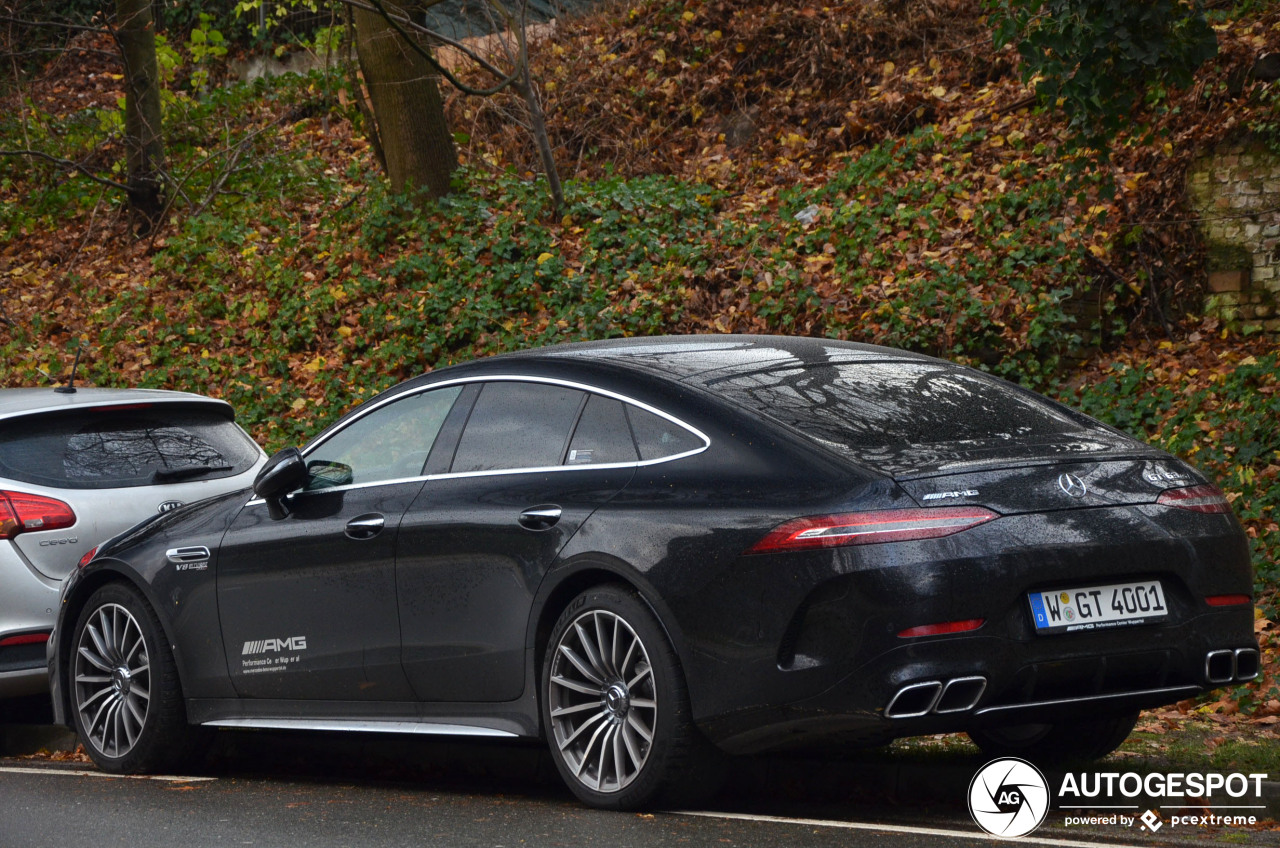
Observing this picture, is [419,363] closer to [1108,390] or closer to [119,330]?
[119,330]

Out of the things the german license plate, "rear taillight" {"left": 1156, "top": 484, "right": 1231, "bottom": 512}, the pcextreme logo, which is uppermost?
"rear taillight" {"left": 1156, "top": 484, "right": 1231, "bottom": 512}

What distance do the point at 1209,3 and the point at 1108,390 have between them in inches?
190

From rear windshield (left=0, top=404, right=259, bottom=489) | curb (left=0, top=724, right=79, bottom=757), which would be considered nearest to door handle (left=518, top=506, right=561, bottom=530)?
rear windshield (left=0, top=404, right=259, bottom=489)

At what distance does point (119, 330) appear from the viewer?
55.3 feet

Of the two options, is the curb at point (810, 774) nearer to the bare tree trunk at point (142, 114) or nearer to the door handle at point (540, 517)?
the door handle at point (540, 517)

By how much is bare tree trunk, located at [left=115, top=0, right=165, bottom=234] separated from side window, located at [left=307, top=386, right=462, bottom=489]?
1357 centimetres

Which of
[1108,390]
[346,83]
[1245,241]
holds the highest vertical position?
[346,83]

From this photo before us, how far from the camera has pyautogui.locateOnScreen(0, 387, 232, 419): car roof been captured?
791 cm

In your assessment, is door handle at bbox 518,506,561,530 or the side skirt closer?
door handle at bbox 518,506,561,530

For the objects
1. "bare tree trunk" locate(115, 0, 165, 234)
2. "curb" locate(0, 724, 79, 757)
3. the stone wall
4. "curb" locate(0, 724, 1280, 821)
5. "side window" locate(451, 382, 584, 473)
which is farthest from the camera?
"bare tree trunk" locate(115, 0, 165, 234)

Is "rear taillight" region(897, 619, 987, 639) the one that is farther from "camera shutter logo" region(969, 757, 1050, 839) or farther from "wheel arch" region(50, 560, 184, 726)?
"wheel arch" region(50, 560, 184, 726)

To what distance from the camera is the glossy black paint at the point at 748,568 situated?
453cm

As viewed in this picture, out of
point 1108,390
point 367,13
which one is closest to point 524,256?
point 367,13

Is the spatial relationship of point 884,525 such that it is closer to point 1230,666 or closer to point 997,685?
point 997,685
